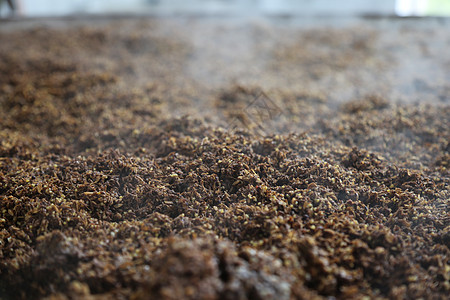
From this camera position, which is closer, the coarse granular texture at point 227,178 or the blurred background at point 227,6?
the coarse granular texture at point 227,178

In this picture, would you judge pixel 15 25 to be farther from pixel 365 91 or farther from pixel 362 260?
pixel 362 260

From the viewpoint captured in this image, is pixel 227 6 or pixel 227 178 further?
pixel 227 6

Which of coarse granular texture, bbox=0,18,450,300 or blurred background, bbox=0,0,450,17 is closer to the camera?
coarse granular texture, bbox=0,18,450,300

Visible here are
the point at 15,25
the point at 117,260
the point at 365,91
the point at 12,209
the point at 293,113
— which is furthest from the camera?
the point at 15,25

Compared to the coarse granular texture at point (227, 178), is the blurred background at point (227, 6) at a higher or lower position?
higher

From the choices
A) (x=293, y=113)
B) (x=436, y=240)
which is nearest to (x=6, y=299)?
(x=436, y=240)

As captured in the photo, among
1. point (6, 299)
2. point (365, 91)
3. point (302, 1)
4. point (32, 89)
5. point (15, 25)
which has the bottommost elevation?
point (6, 299)

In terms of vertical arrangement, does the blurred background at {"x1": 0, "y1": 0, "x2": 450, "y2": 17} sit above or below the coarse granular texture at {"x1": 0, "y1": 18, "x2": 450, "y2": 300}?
above

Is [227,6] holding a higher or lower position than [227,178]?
higher
